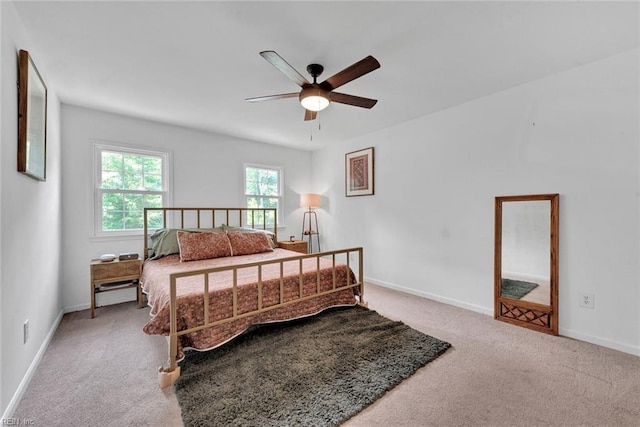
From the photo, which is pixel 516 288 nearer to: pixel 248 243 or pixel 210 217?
pixel 248 243

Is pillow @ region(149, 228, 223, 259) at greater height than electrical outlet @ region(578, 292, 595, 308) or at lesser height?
greater

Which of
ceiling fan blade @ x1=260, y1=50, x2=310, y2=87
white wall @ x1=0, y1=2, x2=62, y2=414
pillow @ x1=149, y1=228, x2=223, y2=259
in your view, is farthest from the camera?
pillow @ x1=149, y1=228, x2=223, y2=259

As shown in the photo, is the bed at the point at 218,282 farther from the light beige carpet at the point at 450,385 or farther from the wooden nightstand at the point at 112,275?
the light beige carpet at the point at 450,385

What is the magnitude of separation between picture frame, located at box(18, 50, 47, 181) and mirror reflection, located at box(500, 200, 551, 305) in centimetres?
400

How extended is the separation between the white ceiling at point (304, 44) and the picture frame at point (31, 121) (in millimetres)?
274

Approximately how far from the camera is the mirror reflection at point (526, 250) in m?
2.54

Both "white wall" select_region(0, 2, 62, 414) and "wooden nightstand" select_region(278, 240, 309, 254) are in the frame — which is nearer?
"white wall" select_region(0, 2, 62, 414)

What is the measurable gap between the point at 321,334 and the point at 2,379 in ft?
6.48

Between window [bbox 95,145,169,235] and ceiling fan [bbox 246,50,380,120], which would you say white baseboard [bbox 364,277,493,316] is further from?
window [bbox 95,145,169,235]

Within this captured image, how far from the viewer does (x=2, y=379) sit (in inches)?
55.7

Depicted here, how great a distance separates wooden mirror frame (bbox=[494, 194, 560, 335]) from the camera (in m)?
2.45

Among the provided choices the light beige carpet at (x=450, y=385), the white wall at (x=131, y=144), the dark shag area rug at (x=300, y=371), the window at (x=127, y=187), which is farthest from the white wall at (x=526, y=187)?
the window at (x=127, y=187)

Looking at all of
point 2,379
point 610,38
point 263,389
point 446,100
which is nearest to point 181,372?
point 263,389

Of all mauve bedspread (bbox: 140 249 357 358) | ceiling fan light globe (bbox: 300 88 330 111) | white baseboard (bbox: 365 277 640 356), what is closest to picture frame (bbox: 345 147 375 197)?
white baseboard (bbox: 365 277 640 356)
